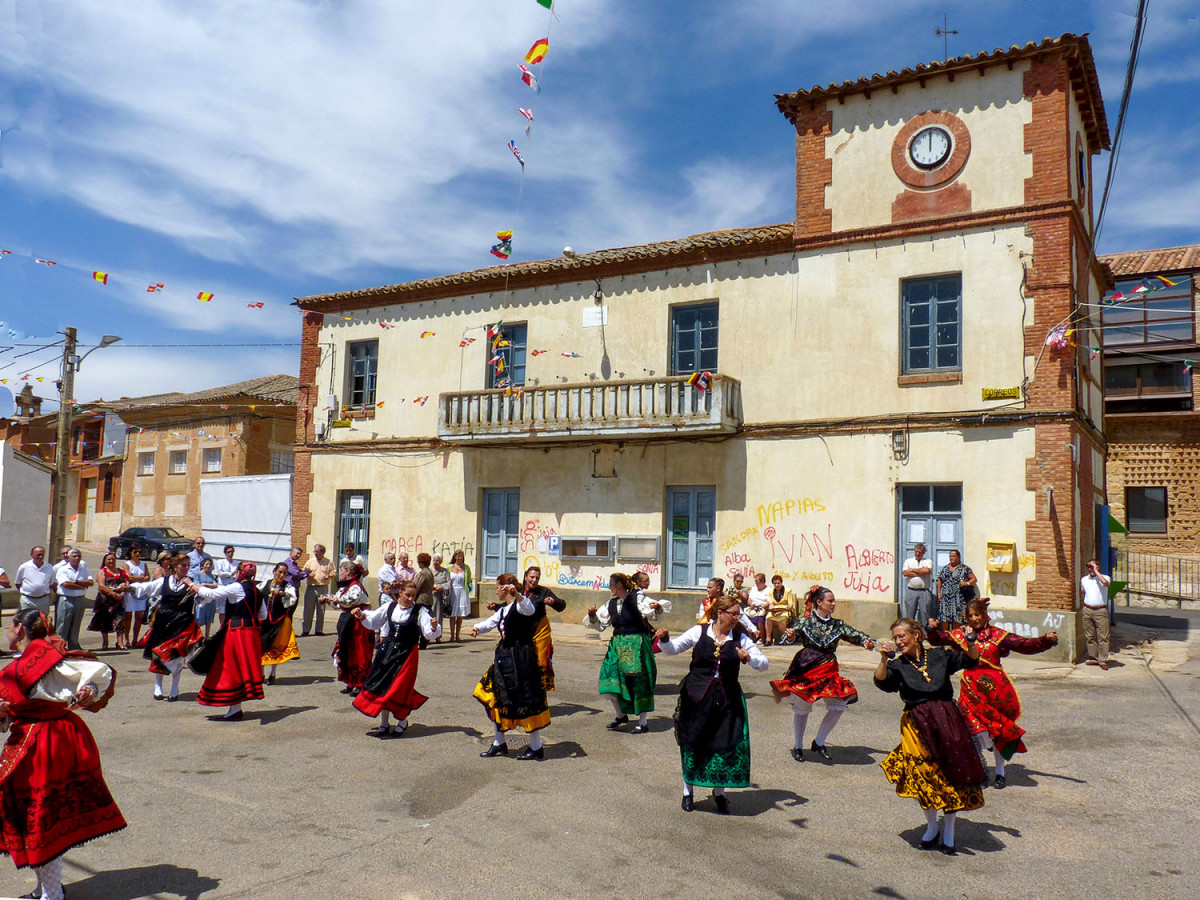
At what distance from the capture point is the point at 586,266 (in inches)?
774

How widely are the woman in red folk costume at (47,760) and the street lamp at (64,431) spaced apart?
17415 mm

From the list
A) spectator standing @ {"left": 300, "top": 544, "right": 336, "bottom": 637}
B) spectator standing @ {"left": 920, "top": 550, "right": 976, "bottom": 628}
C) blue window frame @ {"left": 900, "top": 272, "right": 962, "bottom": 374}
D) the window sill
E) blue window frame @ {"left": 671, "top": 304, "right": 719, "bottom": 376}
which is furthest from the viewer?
blue window frame @ {"left": 671, "top": 304, "right": 719, "bottom": 376}

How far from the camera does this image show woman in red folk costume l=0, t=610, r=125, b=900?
4809mm

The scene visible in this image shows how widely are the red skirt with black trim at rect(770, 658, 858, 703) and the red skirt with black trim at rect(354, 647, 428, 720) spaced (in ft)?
11.5

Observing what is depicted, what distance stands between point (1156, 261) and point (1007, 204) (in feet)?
74.4

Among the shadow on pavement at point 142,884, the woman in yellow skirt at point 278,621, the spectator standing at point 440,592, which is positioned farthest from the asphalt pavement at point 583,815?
the spectator standing at point 440,592

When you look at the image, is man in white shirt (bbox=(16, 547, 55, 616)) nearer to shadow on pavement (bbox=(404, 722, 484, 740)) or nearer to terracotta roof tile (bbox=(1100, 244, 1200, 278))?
shadow on pavement (bbox=(404, 722, 484, 740))

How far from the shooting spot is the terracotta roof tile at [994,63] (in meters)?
15.4

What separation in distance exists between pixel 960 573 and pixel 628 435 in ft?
22.2

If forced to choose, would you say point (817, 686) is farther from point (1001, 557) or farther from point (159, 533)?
point (159, 533)

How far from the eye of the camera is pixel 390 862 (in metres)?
5.52

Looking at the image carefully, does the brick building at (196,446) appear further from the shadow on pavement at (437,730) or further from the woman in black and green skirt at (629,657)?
the woman in black and green skirt at (629,657)

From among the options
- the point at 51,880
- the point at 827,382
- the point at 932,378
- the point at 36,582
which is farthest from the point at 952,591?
the point at 36,582

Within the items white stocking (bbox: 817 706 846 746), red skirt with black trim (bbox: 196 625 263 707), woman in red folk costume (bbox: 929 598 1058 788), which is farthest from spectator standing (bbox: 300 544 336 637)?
woman in red folk costume (bbox: 929 598 1058 788)
